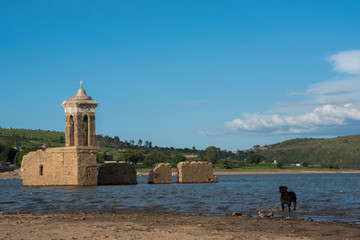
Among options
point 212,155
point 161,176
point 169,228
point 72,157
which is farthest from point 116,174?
point 212,155

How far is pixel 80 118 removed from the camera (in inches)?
1770

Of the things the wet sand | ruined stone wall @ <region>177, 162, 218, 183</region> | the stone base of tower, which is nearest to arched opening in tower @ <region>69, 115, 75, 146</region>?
the stone base of tower

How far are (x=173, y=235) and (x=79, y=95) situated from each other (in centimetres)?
3343

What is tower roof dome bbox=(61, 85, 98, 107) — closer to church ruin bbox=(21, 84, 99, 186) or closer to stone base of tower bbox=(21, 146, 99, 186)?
church ruin bbox=(21, 84, 99, 186)

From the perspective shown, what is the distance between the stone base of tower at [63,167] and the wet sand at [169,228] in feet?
78.0

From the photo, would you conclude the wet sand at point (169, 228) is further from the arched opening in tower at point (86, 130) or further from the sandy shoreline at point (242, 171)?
the sandy shoreline at point (242, 171)

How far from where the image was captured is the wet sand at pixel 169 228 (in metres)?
13.2

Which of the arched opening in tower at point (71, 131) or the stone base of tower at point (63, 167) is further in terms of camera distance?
the arched opening in tower at point (71, 131)

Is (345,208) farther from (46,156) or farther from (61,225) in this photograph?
(46,156)

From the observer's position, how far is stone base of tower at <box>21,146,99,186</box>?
41.8 meters

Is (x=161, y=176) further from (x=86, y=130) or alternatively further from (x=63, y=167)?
(x=63, y=167)

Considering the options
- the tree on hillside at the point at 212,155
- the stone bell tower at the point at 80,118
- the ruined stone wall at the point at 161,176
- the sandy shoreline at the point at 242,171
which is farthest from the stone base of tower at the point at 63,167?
the tree on hillside at the point at 212,155

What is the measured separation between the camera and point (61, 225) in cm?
1526

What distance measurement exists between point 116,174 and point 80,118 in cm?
658
